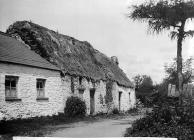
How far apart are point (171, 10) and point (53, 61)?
7.00 m

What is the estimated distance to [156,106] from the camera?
10.2 m

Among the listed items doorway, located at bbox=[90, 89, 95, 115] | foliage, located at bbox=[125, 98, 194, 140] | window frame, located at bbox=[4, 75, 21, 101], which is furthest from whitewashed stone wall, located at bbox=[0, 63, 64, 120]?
foliage, located at bbox=[125, 98, 194, 140]

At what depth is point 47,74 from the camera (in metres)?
16.2

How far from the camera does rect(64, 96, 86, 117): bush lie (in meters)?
17.4

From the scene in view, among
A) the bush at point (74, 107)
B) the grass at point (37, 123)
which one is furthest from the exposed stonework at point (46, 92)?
the grass at point (37, 123)

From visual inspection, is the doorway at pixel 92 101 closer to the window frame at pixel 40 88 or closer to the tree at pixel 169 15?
the window frame at pixel 40 88

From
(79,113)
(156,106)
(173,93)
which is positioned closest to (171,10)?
(173,93)

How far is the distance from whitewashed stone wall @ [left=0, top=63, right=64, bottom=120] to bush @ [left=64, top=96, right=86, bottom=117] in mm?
517

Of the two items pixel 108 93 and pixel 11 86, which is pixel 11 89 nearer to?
pixel 11 86

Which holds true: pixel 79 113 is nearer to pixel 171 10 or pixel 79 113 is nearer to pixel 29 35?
pixel 29 35

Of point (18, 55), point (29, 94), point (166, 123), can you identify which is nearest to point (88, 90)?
point (29, 94)

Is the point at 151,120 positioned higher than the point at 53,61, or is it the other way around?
the point at 53,61

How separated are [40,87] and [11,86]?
2.34m

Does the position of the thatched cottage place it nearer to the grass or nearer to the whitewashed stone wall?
the whitewashed stone wall
